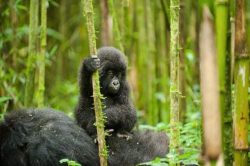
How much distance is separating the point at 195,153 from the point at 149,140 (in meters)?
0.81

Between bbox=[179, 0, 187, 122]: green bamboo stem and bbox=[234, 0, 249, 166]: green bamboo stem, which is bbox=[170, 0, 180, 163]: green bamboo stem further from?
bbox=[179, 0, 187, 122]: green bamboo stem

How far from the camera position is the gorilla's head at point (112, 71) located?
4043mm

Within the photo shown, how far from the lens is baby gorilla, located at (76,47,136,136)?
395 centimetres

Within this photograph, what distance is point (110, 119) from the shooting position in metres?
3.96

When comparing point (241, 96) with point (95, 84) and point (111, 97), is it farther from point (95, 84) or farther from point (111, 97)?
point (111, 97)

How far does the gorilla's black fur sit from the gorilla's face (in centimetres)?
55

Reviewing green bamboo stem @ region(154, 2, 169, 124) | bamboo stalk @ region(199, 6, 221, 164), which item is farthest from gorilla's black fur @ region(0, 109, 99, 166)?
green bamboo stem @ region(154, 2, 169, 124)

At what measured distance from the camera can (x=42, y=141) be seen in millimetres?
3354

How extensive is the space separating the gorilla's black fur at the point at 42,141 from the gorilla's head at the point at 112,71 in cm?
56

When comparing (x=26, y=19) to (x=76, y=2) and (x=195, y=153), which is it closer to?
(x=76, y=2)

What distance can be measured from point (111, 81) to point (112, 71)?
14 centimetres

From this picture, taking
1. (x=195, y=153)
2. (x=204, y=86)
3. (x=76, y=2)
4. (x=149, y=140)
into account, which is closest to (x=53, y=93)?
(x=76, y=2)

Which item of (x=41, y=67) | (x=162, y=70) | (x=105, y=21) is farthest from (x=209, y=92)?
(x=162, y=70)

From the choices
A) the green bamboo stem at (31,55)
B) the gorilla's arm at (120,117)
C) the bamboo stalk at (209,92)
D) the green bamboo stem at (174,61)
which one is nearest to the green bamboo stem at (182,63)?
the gorilla's arm at (120,117)
